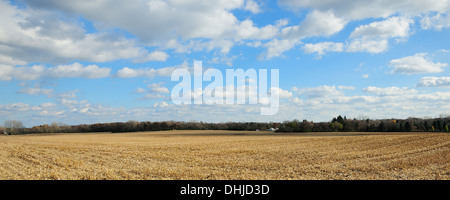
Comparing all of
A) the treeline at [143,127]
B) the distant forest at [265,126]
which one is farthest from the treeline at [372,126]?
the treeline at [143,127]

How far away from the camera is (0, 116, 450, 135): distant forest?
94562 millimetres

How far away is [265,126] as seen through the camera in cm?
13225

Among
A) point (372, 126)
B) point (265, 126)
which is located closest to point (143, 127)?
point (265, 126)

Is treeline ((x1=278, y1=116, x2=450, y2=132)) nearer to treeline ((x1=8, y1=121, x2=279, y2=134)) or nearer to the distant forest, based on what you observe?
the distant forest

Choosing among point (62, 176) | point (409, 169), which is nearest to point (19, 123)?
point (62, 176)

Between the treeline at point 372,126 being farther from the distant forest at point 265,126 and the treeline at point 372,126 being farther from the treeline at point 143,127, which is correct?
the treeline at point 143,127

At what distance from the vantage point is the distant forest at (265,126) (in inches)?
3723

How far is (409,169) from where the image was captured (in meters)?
17.9

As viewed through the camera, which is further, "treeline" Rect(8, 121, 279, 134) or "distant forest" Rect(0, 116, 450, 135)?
"treeline" Rect(8, 121, 279, 134)

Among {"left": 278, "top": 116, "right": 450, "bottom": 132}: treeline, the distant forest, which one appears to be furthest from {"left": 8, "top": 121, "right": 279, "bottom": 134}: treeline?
{"left": 278, "top": 116, "right": 450, "bottom": 132}: treeline

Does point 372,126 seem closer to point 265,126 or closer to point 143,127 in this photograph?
point 265,126

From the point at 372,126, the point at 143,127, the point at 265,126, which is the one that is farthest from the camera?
the point at 265,126
